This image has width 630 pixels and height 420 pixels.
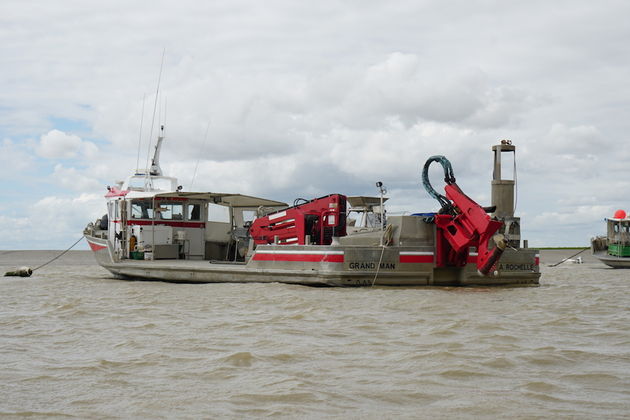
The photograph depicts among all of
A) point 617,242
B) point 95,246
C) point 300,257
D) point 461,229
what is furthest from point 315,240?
point 617,242

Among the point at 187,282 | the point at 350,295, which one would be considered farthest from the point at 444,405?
the point at 187,282

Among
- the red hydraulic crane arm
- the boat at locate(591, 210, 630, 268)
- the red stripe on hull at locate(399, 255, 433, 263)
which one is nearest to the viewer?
the red hydraulic crane arm

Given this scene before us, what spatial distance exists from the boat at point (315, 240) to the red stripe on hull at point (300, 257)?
2cm

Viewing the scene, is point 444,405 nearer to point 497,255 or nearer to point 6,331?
point 6,331

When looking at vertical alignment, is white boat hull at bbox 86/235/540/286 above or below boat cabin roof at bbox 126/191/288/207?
below

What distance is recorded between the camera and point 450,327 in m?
9.09

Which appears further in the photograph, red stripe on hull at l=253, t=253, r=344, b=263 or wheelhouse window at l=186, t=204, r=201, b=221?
wheelhouse window at l=186, t=204, r=201, b=221

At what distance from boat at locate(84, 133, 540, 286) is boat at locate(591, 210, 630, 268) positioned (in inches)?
803

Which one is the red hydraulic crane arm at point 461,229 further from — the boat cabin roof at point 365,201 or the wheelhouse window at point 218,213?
the wheelhouse window at point 218,213

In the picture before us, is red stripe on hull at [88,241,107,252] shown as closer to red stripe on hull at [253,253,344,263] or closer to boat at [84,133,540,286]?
boat at [84,133,540,286]

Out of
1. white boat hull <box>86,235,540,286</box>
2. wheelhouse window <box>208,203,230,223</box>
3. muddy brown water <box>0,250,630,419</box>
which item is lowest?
muddy brown water <box>0,250,630,419</box>

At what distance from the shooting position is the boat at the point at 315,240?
598 inches

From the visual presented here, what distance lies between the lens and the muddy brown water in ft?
17.5

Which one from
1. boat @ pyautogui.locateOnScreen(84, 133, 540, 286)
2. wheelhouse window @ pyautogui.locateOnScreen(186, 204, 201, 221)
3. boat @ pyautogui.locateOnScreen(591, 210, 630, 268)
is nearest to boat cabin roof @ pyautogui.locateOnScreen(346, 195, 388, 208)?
boat @ pyautogui.locateOnScreen(84, 133, 540, 286)
